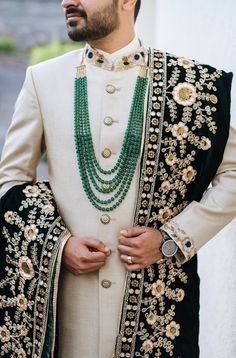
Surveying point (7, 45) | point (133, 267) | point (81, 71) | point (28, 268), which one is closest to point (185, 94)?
point (81, 71)

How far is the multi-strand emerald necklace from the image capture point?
8.41 feet

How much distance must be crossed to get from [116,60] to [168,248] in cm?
60

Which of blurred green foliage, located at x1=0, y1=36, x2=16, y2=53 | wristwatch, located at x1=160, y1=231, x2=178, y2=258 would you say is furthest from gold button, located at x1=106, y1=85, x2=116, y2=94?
blurred green foliage, located at x1=0, y1=36, x2=16, y2=53

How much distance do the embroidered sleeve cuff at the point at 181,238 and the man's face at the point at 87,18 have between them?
599 millimetres

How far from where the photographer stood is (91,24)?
8.34 ft

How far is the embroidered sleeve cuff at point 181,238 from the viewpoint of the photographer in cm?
252

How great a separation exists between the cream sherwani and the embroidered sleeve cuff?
2 centimetres

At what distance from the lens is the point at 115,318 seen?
2.58m

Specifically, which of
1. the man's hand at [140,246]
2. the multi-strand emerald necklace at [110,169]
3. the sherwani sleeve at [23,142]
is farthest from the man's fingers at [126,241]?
the sherwani sleeve at [23,142]

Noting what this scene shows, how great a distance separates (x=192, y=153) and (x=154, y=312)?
0.48 meters

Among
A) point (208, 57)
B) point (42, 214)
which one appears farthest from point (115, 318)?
point (208, 57)

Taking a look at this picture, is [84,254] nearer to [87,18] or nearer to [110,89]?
[110,89]

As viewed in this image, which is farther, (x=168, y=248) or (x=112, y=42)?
(x=112, y=42)

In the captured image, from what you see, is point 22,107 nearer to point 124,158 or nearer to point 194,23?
point 124,158
